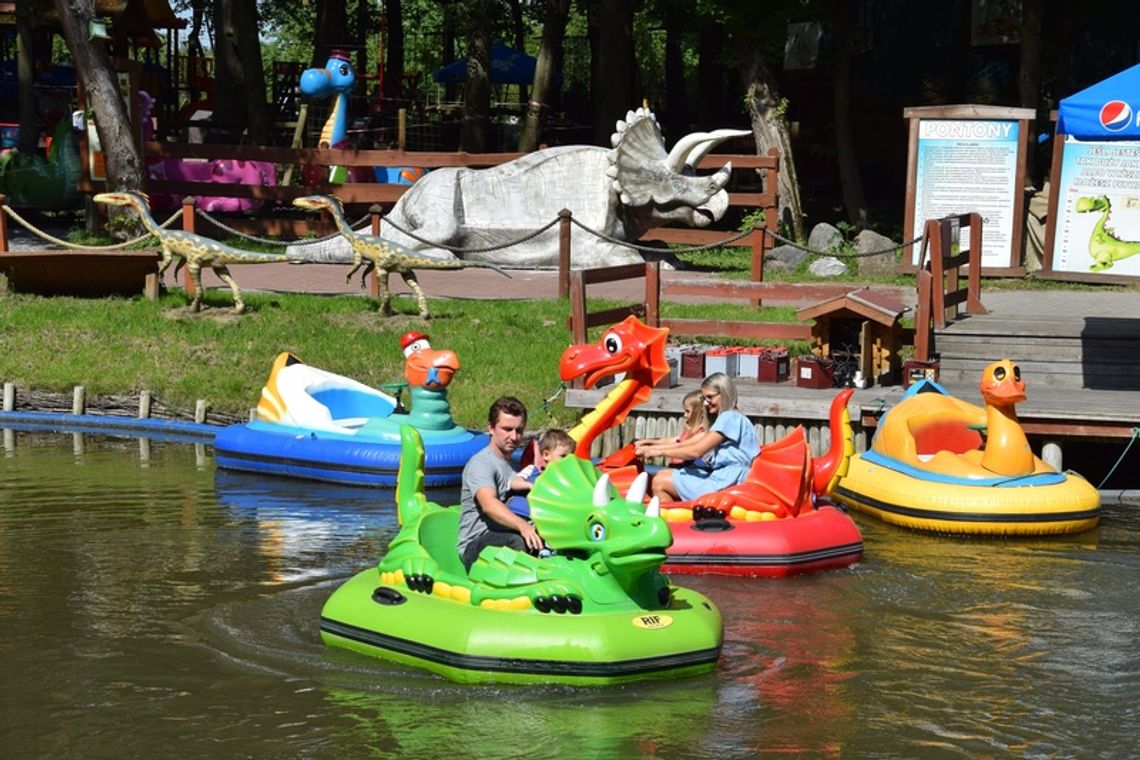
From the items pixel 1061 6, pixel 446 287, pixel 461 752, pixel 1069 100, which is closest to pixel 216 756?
pixel 461 752

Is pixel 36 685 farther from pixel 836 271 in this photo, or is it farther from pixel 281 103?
pixel 281 103

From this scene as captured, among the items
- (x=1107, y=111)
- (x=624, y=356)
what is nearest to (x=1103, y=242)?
(x=1107, y=111)

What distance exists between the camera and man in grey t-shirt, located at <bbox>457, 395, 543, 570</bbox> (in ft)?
31.0

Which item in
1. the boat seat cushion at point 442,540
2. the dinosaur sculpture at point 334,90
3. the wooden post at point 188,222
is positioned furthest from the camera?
the dinosaur sculpture at point 334,90

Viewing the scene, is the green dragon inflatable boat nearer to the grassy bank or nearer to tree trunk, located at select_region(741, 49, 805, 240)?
the grassy bank

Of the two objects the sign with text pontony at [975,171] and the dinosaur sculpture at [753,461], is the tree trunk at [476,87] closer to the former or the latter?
the sign with text pontony at [975,171]

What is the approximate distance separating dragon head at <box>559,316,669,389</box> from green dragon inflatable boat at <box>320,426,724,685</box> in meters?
3.25

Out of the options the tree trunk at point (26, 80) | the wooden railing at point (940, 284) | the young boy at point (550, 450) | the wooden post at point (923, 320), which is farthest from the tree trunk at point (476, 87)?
the young boy at point (550, 450)

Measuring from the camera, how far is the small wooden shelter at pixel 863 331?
15.8 m

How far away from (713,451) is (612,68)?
18.2 m

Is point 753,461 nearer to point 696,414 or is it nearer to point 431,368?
point 696,414

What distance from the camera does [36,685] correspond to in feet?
29.9

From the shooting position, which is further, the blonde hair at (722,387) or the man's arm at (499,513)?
the blonde hair at (722,387)

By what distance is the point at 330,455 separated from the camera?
1486 centimetres
